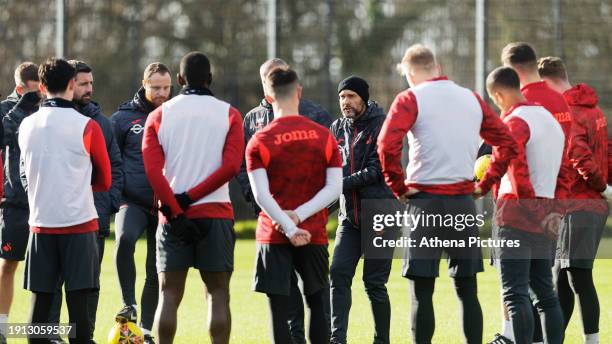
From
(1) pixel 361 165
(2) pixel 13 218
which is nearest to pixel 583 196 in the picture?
(1) pixel 361 165

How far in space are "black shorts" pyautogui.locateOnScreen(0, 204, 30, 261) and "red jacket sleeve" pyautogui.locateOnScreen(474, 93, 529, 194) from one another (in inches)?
142

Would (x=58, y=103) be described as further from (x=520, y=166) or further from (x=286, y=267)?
(x=520, y=166)

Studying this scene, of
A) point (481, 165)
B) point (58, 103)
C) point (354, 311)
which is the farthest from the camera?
point (354, 311)

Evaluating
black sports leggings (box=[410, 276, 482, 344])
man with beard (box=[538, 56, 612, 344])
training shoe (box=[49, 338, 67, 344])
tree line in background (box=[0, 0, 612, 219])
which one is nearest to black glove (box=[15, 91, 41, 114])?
training shoe (box=[49, 338, 67, 344])

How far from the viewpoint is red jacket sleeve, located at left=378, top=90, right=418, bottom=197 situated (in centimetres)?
705

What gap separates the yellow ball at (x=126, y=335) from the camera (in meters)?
7.95

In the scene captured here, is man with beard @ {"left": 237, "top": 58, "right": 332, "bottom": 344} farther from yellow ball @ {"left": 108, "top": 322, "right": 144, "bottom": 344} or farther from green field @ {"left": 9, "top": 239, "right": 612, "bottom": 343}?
yellow ball @ {"left": 108, "top": 322, "right": 144, "bottom": 344}

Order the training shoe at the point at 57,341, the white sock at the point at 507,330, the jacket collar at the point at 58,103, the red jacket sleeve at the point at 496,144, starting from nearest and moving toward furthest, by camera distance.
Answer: the jacket collar at the point at 58,103 → the red jacket sleeve at the point at 496,144 → the training shoe at the point at 57,341 → the white sock at the point at 507,330

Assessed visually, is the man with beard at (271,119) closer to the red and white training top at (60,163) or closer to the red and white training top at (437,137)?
the red and white training top at (437,137)

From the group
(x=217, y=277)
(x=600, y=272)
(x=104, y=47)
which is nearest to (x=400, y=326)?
(x=217, y=277)

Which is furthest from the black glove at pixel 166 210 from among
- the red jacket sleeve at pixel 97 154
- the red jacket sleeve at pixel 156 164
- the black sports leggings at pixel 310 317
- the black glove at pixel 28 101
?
the black glove at pixel 28 101

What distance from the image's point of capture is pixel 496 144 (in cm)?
727

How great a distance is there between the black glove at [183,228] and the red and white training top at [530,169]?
2071mm

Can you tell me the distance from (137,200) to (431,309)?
2919 millimetres
